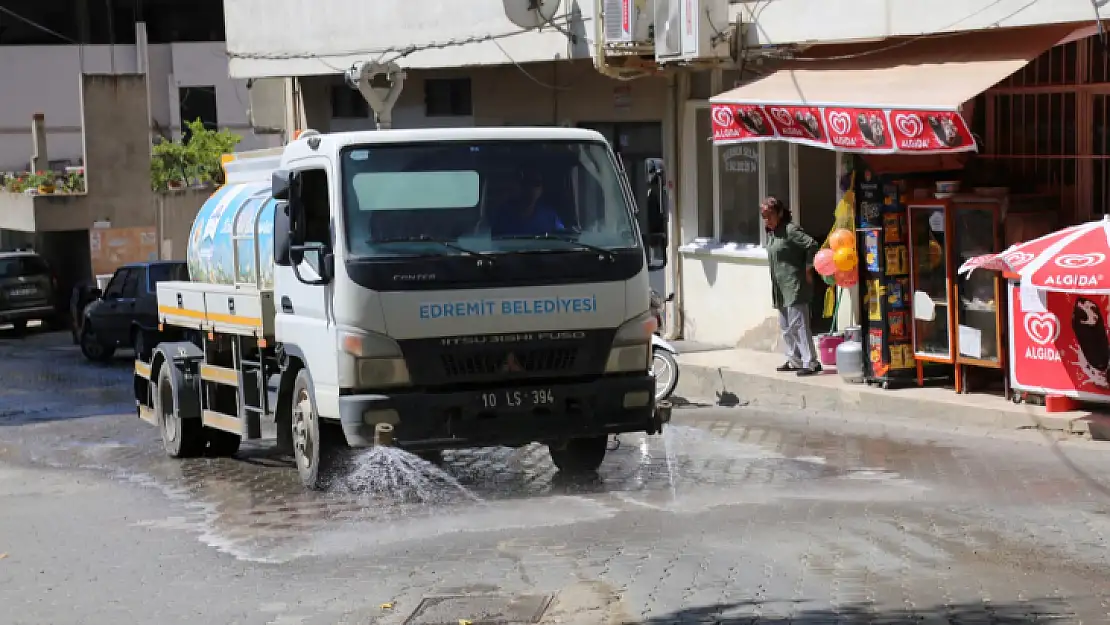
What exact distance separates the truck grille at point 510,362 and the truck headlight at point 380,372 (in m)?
0.27

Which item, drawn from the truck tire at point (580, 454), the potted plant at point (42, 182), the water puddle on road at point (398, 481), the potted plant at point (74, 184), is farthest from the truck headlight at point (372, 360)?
the potted plant at point (74, 184)

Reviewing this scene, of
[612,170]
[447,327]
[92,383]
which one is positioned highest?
[612,170]

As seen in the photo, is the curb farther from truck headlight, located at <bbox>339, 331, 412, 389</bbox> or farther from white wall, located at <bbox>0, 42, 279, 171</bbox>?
white wall, located at <bbox>0, 42, 279, 171</bbox>

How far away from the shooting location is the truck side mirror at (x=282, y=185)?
11188 millimetres

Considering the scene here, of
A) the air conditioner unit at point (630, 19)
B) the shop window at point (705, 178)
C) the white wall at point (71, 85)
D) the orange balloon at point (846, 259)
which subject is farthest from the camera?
the white wall at point (71, 85)

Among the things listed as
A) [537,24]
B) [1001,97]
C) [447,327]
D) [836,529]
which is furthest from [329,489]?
[537,24]

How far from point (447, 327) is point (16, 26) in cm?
5236

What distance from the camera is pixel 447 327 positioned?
416 inches

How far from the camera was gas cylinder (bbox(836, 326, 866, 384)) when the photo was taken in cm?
1567

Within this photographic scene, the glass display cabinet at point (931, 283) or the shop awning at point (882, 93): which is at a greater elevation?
the shop awning at point (882, 93)

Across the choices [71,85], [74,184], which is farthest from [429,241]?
[71,85]

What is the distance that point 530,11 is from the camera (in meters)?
20.4

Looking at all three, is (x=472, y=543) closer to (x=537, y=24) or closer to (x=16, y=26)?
(x=537, y=24)

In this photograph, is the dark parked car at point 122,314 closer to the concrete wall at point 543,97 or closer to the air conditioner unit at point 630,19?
the concrete wall at point 543,97
